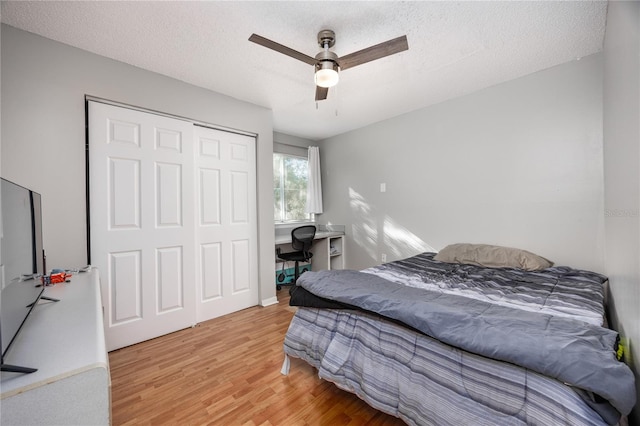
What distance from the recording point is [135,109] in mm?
2219

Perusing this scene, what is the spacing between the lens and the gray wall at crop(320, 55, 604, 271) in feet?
7.04

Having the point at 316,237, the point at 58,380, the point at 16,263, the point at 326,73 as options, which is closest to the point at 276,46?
the point at 326,73

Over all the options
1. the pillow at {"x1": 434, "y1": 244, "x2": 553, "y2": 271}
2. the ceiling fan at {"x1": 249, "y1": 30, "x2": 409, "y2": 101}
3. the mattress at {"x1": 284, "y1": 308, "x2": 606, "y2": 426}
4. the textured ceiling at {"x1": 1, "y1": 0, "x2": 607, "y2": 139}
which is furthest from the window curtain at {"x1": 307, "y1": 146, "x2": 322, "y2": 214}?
the mattress at {"x1": 284, "y1": 308, "x2": 606, "y2": 426}

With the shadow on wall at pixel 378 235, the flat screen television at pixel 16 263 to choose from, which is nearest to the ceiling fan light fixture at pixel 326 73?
the flat screen television at pixel 16 263

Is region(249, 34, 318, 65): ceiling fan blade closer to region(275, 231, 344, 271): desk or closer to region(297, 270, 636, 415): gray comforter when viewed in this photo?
region(297, 270, 636, 415): gray comforter

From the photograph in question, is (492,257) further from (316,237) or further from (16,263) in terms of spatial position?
(16,263)

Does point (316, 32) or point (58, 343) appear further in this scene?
point (316, 32)

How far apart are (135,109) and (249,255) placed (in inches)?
70.4

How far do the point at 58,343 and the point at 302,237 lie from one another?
2718 millimetres

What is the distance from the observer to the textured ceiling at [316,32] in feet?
5.21

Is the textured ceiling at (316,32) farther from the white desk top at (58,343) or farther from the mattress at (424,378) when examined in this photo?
the mattress at (424,378)

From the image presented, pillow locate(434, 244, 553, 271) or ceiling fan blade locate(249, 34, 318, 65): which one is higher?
ceiling fan blade locate(249, 34, 318, 65)

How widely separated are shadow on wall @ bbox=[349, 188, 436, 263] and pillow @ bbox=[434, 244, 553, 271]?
20.9 inches

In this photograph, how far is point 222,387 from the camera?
5.40 ft
